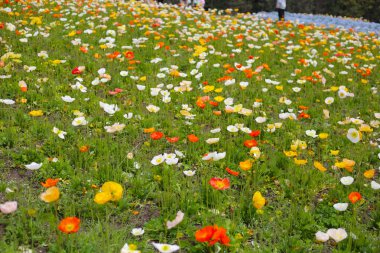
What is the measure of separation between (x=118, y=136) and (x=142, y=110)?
24.6 inches

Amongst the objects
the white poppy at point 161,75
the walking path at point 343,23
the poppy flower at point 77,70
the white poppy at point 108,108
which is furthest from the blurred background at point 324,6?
the white poppy at point 108,108

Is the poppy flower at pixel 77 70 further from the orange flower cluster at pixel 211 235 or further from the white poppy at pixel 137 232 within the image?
the orange flower cluster at pixel 211 235

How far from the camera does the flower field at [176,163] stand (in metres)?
2.31

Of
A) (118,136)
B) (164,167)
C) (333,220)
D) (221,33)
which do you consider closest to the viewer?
(333,220)

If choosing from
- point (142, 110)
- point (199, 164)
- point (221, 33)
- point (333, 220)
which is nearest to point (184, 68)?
point (142, 110)

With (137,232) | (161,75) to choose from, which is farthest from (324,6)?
(137,232)

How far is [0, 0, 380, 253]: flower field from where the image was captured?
231cm

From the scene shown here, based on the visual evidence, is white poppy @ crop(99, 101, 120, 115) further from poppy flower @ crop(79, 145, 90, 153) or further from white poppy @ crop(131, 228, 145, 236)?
white poppy @ crop(131, 228, 145, 236)

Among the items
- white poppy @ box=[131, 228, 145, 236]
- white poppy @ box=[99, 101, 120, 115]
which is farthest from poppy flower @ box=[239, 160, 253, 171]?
white poppy @ box=[99, 101, 120, 115]

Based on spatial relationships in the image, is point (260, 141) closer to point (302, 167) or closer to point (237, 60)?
point (302, 167)

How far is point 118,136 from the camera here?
359cm

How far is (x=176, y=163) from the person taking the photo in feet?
10.5

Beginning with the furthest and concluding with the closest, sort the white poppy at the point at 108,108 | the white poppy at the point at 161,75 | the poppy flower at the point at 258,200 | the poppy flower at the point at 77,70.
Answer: the white poppy at the point at 161,75
the poppy flower at the point at 77,70
the white poppy at the point at 108,108
the poppy flower at the point at 258,200

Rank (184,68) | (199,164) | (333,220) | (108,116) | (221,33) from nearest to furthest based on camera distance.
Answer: (333,220)
(199,164)
(108,116)
(184,68)
(221,33)
